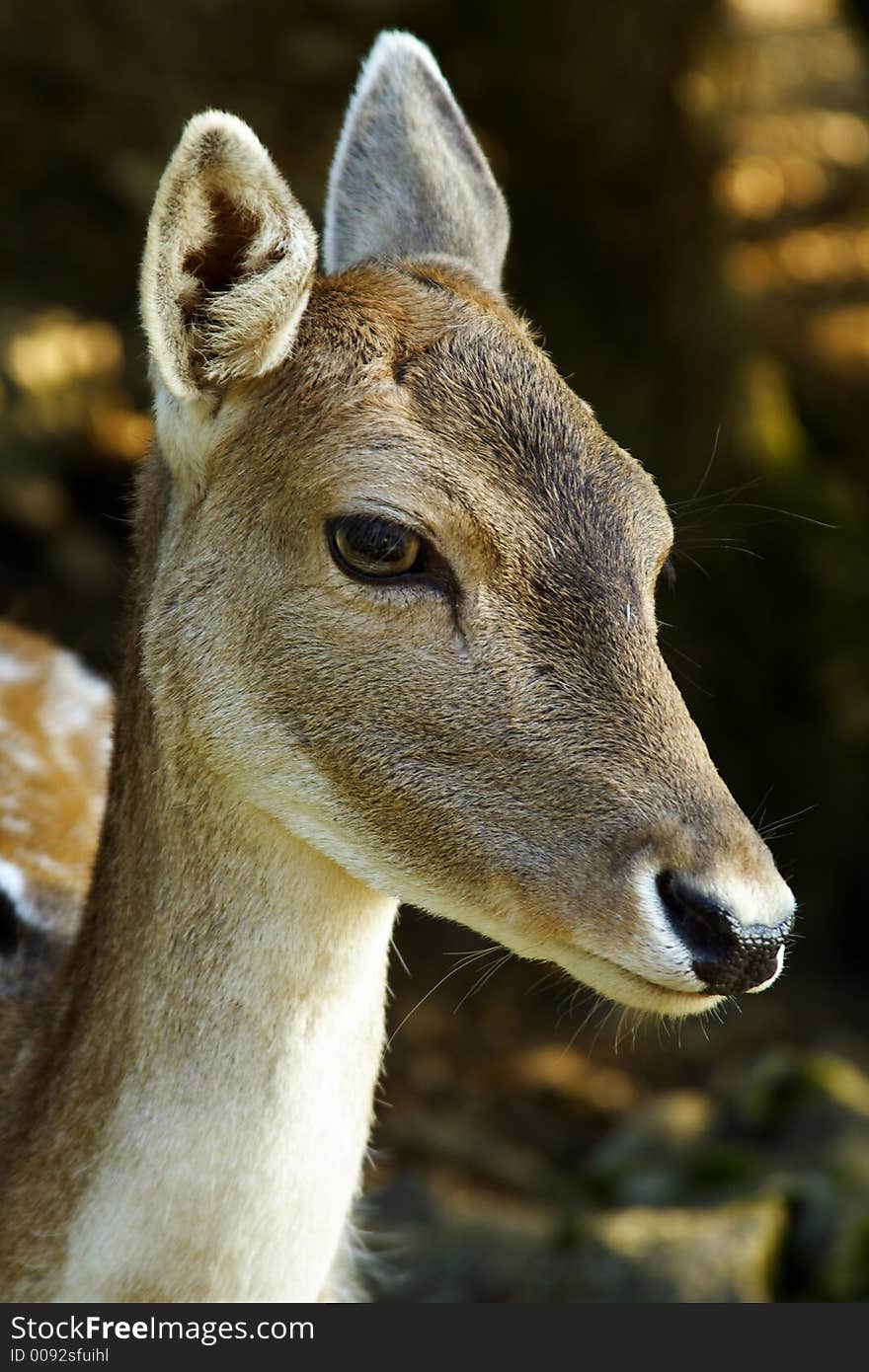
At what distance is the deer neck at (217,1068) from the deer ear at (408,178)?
4.26 ft

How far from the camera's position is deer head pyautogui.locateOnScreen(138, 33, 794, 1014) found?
2.81 meters

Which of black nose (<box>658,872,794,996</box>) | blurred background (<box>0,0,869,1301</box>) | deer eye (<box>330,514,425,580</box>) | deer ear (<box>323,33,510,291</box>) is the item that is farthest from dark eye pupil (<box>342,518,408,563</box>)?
blurred background (<box>0,0,869,1301</box>)

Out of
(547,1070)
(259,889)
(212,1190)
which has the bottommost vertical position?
(547,1070)

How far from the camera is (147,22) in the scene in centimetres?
854

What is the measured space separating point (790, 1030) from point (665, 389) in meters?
3.20

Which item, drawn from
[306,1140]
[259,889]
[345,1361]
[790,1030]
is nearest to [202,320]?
[259,889]

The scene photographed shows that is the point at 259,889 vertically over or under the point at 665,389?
over

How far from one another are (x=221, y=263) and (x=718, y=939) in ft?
5.11

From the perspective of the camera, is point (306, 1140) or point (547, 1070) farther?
point (547, 1070)

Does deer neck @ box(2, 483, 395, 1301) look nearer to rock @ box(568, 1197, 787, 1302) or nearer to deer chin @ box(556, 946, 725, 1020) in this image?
deer chin @ box(556, 946, 725, 1020)

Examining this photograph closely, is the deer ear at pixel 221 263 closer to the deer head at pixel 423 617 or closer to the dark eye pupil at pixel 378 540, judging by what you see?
the deer head at pixel 423 617

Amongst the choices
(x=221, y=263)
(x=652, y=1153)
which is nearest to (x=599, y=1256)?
(x=652, y=1153)

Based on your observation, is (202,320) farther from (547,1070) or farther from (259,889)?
(547,1070)

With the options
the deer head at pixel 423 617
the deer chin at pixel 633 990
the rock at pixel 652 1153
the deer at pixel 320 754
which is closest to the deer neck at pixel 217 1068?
the deer at pixel 320 754
